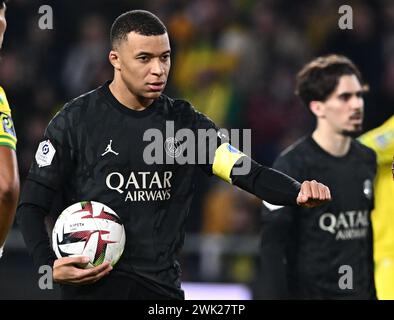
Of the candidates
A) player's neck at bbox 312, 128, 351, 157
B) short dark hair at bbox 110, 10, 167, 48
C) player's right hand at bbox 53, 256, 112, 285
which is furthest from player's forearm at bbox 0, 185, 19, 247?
player's neck at bbox 312, 128, 351, 157

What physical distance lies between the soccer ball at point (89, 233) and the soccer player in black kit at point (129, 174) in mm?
102

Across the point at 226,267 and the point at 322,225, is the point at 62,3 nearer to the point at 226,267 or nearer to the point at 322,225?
the point at 226,267

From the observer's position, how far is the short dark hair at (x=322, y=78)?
22.4 ft

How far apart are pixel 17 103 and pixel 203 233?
7.75 ft

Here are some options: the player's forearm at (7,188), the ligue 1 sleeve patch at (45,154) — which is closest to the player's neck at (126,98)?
the ligue 1 sleeve patch at (45,154)

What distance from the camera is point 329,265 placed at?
20.5 ft

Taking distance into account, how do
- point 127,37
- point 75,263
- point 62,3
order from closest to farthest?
1. point 75,263
2. point 127,37
3. point 62,3

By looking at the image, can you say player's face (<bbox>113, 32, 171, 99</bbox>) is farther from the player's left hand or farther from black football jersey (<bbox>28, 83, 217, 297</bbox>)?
the player's left hand

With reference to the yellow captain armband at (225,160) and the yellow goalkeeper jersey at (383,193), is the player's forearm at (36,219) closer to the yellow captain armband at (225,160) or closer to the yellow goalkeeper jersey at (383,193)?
the yellow captain armband at (225,160)

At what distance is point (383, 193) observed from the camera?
6.66 metres

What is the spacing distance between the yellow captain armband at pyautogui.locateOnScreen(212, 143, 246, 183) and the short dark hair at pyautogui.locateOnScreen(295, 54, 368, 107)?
1.80 m

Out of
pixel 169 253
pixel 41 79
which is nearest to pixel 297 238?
pixel 169 253

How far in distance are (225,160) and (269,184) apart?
0.89ft

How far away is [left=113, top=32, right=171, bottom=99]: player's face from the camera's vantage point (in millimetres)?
5020
